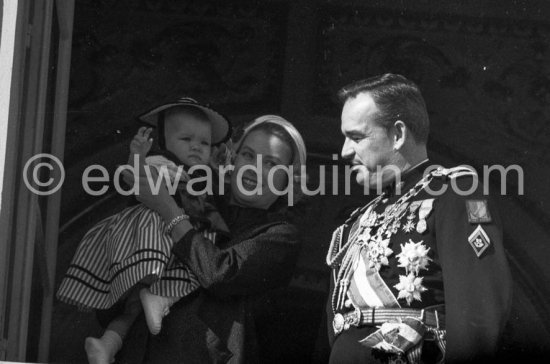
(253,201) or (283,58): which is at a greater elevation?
(283,58)

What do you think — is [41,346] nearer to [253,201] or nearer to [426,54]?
[253,201]

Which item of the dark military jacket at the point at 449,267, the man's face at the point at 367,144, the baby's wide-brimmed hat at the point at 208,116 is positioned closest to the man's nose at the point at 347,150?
the man's face at the point at 367,144

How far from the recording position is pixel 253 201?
8.74 m

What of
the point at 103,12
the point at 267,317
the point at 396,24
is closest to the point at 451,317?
the point at 267,317

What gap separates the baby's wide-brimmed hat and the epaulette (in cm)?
92

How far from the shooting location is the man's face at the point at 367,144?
28.2ft

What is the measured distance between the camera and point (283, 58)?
29.7 feet

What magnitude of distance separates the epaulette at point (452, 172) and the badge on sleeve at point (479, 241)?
1.01ft

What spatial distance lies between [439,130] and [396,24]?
55 centimetres

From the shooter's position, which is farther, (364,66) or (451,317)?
(364,66)

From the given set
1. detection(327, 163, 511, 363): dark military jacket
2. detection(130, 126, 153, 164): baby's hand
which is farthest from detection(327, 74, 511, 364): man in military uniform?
detection(130, 126, 153, 164): baby's hand

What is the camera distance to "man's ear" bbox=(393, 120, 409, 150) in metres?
8.61

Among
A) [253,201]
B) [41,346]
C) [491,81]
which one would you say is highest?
[491,81]

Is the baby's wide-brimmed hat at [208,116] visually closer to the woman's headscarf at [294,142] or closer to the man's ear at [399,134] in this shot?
the woman's headscarf at [294,142]
